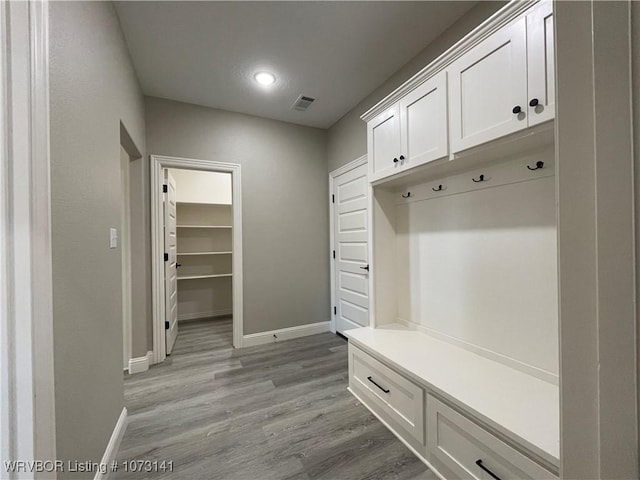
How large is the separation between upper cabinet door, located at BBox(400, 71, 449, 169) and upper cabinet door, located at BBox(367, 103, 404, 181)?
0.22ft

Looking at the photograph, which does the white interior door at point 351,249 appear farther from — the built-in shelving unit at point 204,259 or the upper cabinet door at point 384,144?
the built-in shelving unit at point 204,259

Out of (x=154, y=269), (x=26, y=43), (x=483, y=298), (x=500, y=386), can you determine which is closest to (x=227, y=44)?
(x=26, y=43)

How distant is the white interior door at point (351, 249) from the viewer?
2904mm

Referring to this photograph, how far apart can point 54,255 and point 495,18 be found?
2.17 m

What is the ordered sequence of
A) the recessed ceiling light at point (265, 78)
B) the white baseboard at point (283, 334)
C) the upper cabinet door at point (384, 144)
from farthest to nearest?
the white baseboard at point (283, 334) < the recessed ceiling light at point (265, 78) < the upper cabinet door at point (384, 144)

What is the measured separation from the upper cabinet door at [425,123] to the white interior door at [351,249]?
97 centimetres

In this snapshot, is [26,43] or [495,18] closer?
[26,43]

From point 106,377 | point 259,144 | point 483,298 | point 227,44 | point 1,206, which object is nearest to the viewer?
point 1,206

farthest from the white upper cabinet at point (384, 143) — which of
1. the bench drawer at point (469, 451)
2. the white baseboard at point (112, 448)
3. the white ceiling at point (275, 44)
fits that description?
the white baseboard at point (112, 448)

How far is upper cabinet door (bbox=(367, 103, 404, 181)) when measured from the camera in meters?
1.91

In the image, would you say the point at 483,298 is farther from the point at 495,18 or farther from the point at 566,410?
the point at 495,18

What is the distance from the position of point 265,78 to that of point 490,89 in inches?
75.6

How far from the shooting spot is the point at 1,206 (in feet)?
2.43

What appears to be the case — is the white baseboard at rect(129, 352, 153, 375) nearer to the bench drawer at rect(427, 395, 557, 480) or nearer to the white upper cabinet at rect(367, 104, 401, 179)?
the bench drawer at rect(427, 395, 557, 480)
